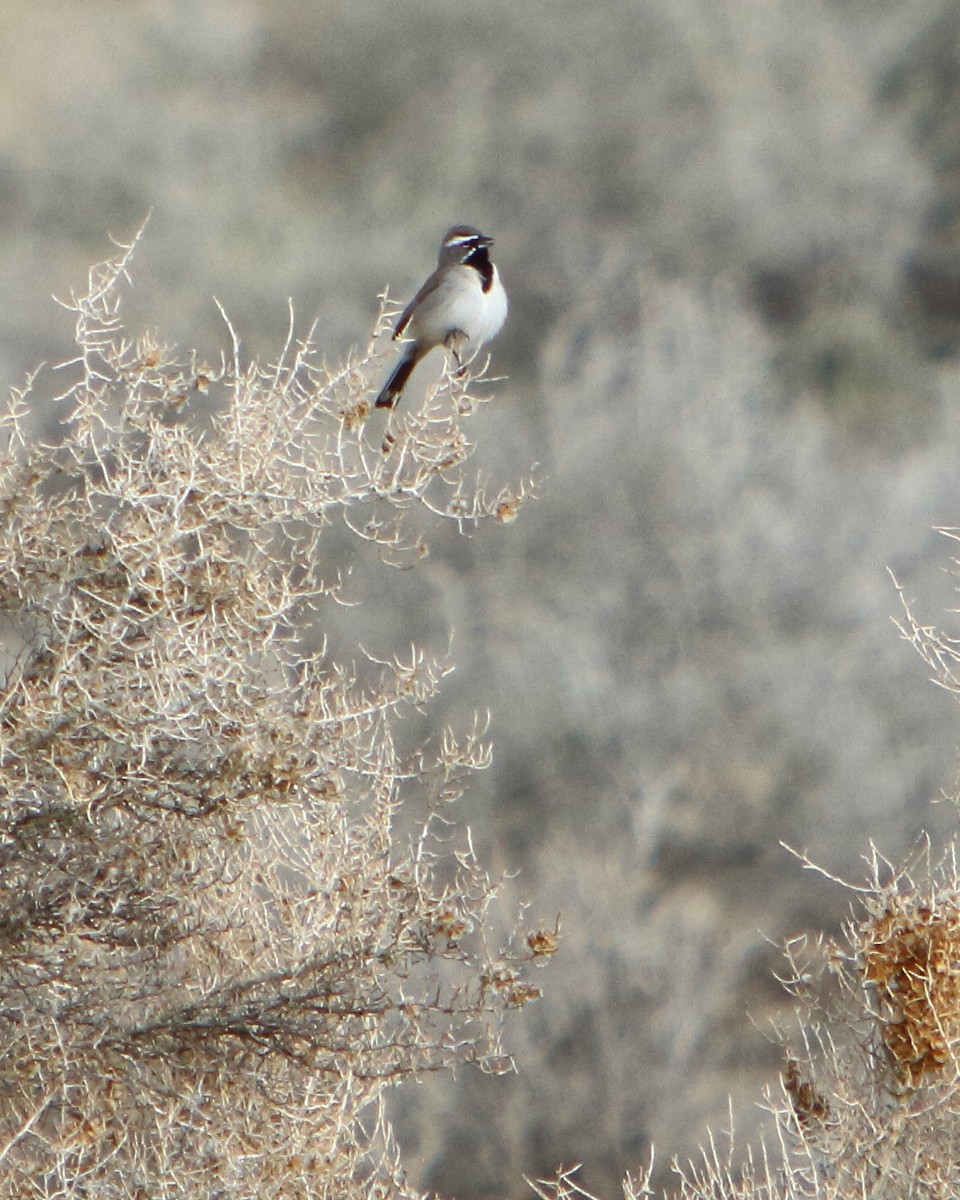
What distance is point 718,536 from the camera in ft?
57.3

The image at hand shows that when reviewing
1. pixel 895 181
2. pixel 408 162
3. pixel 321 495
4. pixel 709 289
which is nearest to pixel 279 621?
pixel 321 495

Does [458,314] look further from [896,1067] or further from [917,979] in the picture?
[896,1067]

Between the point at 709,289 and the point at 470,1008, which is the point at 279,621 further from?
the point at 709,289

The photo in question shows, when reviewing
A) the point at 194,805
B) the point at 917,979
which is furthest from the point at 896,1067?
the point at 194,805

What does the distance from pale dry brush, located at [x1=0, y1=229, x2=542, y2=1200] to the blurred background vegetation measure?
4.06 m

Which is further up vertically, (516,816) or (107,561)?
(516,816)

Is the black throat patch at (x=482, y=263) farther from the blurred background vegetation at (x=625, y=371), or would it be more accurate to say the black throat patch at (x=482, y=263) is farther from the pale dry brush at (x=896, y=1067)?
the pale dry brush at (x=896, y=1067)

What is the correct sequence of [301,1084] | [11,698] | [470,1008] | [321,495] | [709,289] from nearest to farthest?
1. [11,698]
2. [321,495]
3. [470,1008]
4. [301,1084]
5. [709,289]

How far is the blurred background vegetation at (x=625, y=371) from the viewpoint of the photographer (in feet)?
53.5

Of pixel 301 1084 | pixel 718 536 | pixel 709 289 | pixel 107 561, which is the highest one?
pixel 709 289

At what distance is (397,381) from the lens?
7.71 meters

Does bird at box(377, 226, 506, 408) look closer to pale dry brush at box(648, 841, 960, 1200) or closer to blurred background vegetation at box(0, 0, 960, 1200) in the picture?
blurred background vegetation at box(0, 0, 960, 1200)

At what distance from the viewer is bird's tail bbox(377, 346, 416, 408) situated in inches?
280

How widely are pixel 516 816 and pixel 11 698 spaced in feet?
37.9
